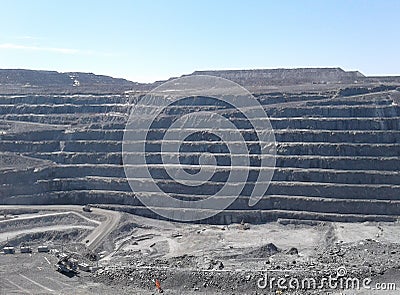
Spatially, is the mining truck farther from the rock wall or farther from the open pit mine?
the rock wall

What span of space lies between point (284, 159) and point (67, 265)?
2946 centimetres

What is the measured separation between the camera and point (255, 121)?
66.2 meters

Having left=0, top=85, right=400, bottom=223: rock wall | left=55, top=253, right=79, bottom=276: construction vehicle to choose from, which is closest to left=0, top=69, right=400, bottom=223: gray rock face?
left=0, top=85, right=400, bottom=223: rock wall

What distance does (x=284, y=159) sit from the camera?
59625 mm

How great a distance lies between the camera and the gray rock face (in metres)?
54.6

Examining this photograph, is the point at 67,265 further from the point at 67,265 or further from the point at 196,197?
the point at 196,197

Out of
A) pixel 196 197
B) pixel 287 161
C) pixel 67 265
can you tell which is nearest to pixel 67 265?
pixel 67 265

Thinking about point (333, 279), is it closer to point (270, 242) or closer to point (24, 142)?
point (270, 242)

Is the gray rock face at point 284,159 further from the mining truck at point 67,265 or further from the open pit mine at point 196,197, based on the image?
the mining truck at point 67,265

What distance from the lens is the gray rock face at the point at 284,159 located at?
54562mm

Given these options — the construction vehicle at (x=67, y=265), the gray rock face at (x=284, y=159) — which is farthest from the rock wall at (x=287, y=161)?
the construction vehicle at (x=67, y=265)

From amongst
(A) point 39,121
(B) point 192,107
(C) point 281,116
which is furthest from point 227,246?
(A) point 39,121

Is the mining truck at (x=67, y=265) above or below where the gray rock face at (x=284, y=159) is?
below

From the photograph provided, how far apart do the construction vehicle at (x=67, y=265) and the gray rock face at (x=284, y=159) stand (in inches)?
736
